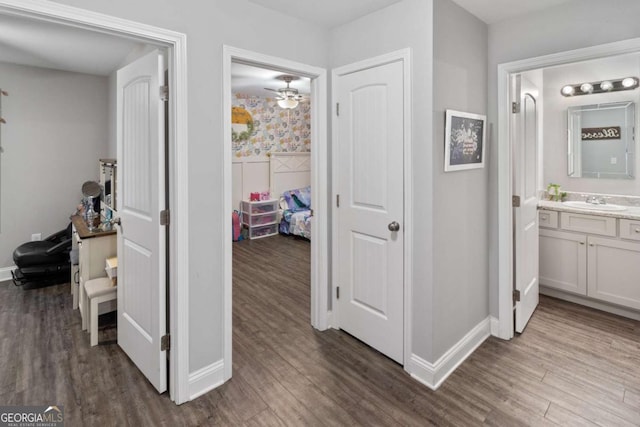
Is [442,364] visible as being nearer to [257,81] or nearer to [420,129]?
[420,129]

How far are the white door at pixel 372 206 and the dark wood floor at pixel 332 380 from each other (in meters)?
0.25

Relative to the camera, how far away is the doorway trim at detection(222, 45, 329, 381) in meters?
2.15

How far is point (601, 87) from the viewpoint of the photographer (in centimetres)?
342

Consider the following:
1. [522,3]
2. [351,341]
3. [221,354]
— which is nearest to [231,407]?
[221,354]

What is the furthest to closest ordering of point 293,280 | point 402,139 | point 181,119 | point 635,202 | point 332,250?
point 293,280 → point 635,202 → point 332,250 → point 402,139 → point 181,119

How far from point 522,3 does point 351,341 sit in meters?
2.60

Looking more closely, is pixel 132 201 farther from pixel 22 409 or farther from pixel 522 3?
pixel 522 3

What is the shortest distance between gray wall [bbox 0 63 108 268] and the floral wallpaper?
2.26 metres

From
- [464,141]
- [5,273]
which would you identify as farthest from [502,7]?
[5,273]

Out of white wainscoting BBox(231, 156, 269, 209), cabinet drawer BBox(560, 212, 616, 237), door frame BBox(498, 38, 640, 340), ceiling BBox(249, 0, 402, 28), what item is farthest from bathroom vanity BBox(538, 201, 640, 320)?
white wainscoting BBox(231, 156, 269, 209)

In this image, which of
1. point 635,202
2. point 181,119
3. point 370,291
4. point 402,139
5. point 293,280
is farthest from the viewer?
point 293,280

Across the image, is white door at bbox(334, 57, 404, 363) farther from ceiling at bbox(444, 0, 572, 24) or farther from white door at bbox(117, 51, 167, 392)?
white door at bbox(117, 51, 167, 392)

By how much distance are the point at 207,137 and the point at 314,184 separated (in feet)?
3.25

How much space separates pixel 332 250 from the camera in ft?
9.29
